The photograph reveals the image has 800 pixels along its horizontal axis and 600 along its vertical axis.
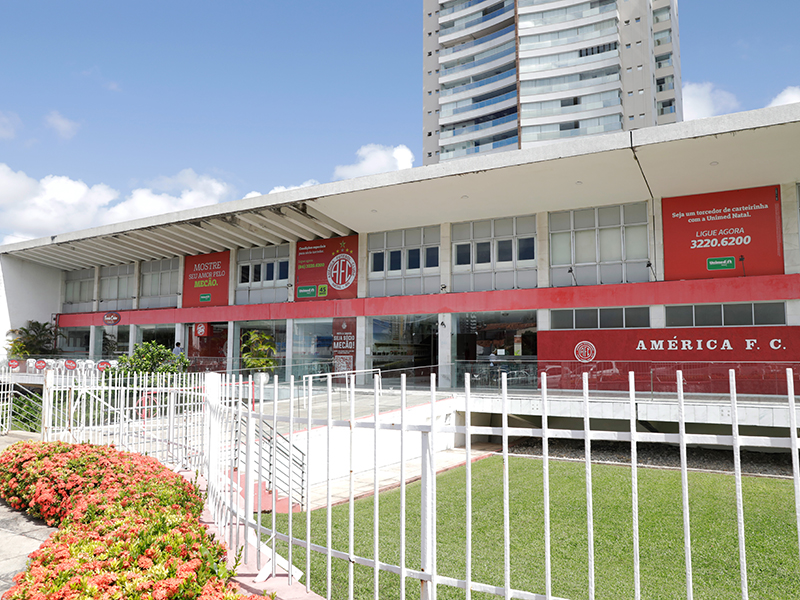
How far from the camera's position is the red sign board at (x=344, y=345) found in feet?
79.2

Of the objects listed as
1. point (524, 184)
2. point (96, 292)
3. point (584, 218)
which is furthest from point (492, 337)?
point (96, 292)

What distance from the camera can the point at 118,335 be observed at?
1283 inches

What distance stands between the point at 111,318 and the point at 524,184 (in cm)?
2635

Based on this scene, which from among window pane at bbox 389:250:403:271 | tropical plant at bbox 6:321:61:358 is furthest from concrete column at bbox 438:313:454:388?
tropical plant at bbox 6:321:61:358

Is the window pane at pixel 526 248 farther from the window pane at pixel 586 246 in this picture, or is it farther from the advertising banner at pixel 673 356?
the advertising banner at pixel 673 356

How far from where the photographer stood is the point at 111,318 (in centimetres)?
3266

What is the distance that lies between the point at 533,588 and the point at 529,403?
34.5 feet

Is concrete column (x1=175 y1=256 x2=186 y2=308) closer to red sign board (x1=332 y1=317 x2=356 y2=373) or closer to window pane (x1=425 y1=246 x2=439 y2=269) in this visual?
red sign board (x1=332 y1=317 x2=356 y2=373)

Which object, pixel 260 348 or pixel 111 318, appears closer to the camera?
pixel 260 348

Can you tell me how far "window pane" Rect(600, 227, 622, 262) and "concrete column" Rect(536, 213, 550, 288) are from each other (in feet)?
6.34

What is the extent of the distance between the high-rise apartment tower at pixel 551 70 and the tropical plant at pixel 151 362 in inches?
1733

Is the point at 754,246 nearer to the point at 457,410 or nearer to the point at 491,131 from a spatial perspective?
the point at 457,410

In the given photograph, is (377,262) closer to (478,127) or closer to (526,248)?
(526,248)

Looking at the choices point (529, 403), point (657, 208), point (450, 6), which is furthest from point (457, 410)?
point (450, 6)
